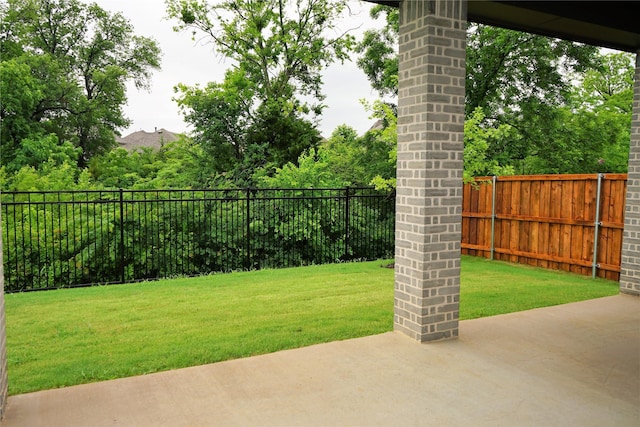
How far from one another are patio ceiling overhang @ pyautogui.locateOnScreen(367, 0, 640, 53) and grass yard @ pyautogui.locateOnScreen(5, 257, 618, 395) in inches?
125

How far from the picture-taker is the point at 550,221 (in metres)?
8.23

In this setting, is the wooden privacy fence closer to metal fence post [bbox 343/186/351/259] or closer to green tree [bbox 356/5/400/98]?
metal fence post [bbox 343/186/351/259]

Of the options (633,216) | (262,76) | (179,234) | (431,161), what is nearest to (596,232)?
(633,216)

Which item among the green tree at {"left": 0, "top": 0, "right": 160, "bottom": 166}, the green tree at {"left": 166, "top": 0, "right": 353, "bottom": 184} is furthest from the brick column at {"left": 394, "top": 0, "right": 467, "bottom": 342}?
the green tree at {"left": 0, "top": 0, "right": 160, "bottom": 166}

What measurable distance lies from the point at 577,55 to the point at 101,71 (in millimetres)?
22889

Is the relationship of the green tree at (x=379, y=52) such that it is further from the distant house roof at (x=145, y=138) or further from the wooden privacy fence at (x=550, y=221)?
the distant house roof at (x=145, y=138)

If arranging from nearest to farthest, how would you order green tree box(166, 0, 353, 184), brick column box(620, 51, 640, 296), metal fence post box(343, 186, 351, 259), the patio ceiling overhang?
the patio ceiling overhang → brick column box(620, 51, 640, 296) → metal fence post box(343, 186, 351, 259) → green tree box(166, 0, 353, 184)

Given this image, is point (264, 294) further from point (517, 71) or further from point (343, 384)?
point (517, 71)

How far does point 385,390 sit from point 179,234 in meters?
6.46

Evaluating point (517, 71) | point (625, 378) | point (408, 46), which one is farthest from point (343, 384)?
point (517, 71)

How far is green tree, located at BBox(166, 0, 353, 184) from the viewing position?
46.5ft

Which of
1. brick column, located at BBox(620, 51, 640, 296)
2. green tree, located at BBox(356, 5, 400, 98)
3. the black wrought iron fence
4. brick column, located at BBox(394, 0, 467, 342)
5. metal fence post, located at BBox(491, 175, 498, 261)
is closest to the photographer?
brick column, located at BBox(394, 0, 467, 342)

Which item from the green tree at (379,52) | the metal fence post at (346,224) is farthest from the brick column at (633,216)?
the green tree at (379,52)

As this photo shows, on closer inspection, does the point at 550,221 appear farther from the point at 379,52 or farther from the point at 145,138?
the point at 145,138
